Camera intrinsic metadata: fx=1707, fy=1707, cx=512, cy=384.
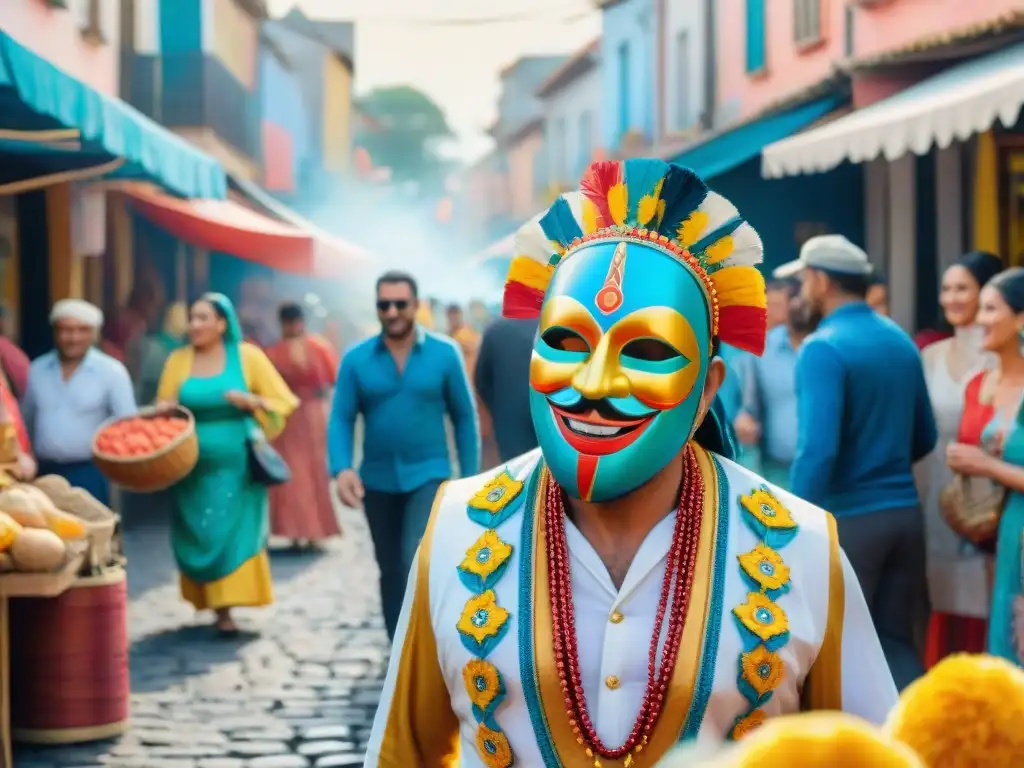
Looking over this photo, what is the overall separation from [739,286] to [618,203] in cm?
24

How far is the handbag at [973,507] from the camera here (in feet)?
19.9

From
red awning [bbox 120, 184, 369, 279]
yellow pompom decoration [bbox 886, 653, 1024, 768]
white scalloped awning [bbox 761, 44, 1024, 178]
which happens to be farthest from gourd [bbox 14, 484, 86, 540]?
red awning [bbox 120, 184, 369, 279]

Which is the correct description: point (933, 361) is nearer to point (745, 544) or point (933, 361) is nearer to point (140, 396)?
point (745, 544)

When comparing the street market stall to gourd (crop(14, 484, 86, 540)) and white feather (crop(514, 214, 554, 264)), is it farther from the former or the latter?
white feather (crop(514, 214, 554, 264))

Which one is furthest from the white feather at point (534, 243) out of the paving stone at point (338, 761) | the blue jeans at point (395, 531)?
the blue jeans at point (395, 531)

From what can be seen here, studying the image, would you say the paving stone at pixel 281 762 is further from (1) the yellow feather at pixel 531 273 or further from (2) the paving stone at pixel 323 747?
(1) the yellow feather at pixel 531 273

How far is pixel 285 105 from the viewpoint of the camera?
43719 millimetres

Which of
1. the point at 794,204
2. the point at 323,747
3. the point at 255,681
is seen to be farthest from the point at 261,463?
the point at 794,204

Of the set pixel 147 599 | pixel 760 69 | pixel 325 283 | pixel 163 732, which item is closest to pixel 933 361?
pixel 163 732

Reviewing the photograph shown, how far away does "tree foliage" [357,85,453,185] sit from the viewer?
9956cm

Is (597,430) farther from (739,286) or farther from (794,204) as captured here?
(794,204)

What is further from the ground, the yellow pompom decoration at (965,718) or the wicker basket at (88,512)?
the yellow pompom decoration at (965,718)

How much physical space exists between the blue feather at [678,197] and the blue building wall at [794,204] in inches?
449

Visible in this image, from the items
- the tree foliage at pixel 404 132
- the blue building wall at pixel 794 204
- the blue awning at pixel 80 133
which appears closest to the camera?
the blue awning at pixel 80 133
